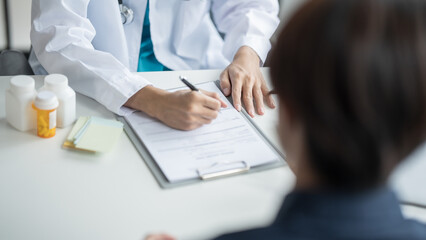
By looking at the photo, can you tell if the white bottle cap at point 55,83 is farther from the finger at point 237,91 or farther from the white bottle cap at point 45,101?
the finger at point 237,91

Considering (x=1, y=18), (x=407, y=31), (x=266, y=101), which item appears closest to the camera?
(x=407, y=31)

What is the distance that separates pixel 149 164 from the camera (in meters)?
0.86

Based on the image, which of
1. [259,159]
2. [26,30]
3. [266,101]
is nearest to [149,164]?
[259,159]

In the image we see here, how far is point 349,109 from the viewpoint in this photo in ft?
1.44

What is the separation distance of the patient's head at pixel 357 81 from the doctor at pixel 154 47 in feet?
1.67

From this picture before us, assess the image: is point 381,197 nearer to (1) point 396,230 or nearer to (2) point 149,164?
(1) point 396,230

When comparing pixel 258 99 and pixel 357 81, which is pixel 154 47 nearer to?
pixel 258 99

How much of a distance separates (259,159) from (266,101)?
0.26 meters

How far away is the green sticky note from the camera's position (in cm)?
87

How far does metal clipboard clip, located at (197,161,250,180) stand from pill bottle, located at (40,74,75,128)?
298 millimetres

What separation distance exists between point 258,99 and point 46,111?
1.64ft

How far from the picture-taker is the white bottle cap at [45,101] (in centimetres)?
85

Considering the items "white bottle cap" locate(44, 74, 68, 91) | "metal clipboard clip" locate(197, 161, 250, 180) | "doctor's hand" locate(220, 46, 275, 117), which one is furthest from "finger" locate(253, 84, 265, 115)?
"white bottle cap" locate(44, 74, 68, 91)

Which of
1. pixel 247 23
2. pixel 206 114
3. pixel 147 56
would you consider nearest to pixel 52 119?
pixel 206 114
